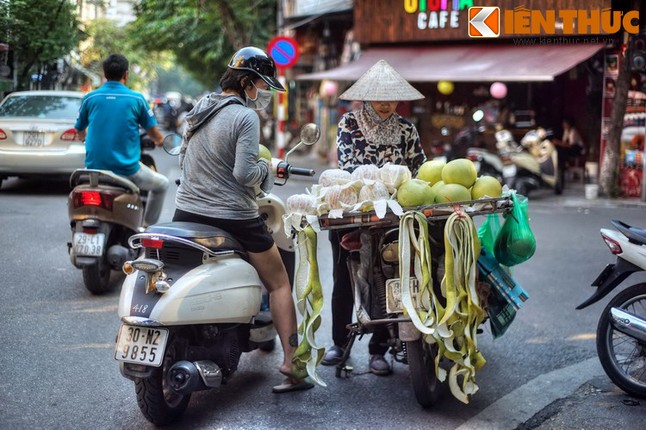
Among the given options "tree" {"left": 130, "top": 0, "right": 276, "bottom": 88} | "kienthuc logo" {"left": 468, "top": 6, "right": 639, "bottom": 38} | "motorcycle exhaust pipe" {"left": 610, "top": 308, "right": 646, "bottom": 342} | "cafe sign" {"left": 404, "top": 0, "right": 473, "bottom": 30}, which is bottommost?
"motorcycle exhaust pipe" {"left": 610, "top": 308, "right": 646, "bottom": 342}

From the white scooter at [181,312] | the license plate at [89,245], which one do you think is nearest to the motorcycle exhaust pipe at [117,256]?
the license plate at [89,245]

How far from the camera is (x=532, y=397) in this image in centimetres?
466

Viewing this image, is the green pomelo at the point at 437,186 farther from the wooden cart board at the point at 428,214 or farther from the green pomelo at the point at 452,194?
the wooden cart board at the point at 428,214

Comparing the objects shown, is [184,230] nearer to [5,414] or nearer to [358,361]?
[5,414]

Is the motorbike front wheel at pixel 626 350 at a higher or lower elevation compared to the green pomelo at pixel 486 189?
lower

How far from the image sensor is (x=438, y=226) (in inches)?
177

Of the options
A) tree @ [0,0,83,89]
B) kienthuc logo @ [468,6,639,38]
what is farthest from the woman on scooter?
kienthuc logo @ [468,6,639,38]

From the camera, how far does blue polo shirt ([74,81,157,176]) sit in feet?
21.7

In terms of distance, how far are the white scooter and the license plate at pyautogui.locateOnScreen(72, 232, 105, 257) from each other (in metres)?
2.25

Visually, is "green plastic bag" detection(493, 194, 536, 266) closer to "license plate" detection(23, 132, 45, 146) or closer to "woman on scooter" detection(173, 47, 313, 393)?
"woman on scooter" detection(173, 47, 313, 393)

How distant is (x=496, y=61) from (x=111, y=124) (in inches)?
405

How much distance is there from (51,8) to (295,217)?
562 centimetres

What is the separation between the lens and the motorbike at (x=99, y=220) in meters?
6.39

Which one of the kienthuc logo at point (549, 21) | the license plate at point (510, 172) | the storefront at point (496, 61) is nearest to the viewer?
the license plate at point (510, 172)
